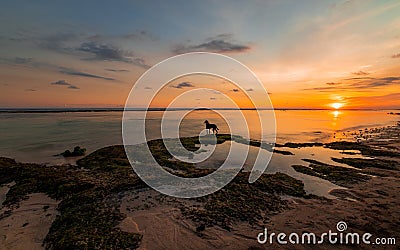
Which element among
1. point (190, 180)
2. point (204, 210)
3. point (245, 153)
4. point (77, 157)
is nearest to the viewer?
point (204, 210)

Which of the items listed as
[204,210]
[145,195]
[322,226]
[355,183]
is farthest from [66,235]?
[355,183]

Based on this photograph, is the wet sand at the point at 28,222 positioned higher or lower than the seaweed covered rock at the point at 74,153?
lower

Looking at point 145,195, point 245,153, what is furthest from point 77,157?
point 245,153

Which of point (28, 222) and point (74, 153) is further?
point (74, 153)

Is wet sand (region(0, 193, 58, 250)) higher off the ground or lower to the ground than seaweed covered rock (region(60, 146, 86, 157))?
lower

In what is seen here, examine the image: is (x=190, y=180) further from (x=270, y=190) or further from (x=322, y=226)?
(x=322, y=226)

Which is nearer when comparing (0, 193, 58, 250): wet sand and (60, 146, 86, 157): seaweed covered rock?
(0, 193, 58, 250): wet sand

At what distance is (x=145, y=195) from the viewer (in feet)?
34.4

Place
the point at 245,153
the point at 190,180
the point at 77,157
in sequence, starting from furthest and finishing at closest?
the point at 245,153 < the point at 77,157 < the point at 190,180

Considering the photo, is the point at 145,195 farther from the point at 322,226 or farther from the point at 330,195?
the point at 330,195

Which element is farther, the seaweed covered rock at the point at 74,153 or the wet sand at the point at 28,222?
the seaweed covered rock at the point at 74,153

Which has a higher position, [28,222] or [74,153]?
[74,153]

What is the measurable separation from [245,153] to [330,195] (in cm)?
997

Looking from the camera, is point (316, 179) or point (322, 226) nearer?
point (322, 226)
